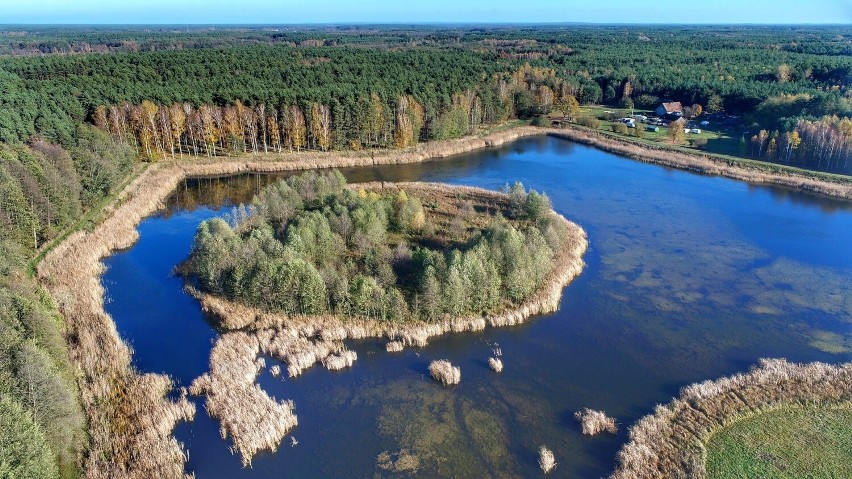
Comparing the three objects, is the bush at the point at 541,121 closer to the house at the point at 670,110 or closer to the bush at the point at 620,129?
the bush at the point at 620,129

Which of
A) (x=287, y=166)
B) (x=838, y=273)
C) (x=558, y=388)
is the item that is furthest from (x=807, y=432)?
(x=287, y=166)

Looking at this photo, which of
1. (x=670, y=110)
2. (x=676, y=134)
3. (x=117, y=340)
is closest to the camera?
(x=117, y=340)

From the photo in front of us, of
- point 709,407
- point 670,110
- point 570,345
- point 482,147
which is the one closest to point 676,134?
point 670,110

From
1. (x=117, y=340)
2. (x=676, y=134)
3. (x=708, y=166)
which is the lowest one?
(x=117, y=340)

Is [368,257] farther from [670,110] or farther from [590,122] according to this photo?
[670,110]

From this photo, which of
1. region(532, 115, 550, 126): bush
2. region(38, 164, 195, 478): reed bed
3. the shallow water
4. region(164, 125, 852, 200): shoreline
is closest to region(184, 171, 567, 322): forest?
the shallow water

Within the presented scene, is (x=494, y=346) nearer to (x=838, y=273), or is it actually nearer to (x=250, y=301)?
(x=250, y=301)

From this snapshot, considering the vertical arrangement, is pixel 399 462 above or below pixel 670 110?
below

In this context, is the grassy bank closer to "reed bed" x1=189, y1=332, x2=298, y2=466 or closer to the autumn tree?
"reed bed" x1=189, y1=332, x2=298, y2=466
